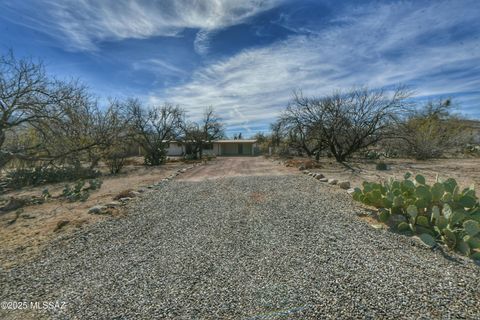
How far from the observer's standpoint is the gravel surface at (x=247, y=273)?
7.36 feet

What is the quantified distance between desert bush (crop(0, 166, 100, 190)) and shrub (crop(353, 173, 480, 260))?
1252 cm

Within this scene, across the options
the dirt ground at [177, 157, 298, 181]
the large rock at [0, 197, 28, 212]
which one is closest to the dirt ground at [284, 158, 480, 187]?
the dirt ground at [177, 157, 298, 181]

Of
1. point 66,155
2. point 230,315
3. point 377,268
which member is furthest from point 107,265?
point 66,155

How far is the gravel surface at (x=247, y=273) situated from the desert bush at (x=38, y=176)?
9.64 metres

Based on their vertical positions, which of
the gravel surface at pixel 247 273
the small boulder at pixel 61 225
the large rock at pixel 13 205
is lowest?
the large rock at pixel 13 205

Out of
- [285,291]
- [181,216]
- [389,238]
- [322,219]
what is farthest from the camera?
[181,216]

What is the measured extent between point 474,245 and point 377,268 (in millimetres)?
1519

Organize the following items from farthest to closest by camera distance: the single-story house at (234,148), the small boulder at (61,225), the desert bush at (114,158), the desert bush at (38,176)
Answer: the single-story house at (234,148)
the desert bush at (114,158)
the desert bush at (38,176)
the small boulder at (61,225)

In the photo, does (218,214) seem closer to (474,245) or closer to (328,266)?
(328,266)

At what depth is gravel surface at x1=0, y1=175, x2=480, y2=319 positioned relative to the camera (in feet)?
7.36

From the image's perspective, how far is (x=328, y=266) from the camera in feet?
9.73

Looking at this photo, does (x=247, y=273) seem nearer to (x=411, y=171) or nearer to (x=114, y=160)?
(x=411, y=171)

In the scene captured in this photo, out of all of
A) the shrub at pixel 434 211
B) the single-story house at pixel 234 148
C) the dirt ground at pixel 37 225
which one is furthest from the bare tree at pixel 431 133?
the single-story house at pixel 234 148

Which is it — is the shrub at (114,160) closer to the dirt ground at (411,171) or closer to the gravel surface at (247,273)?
the gravel surface at (247,273)
